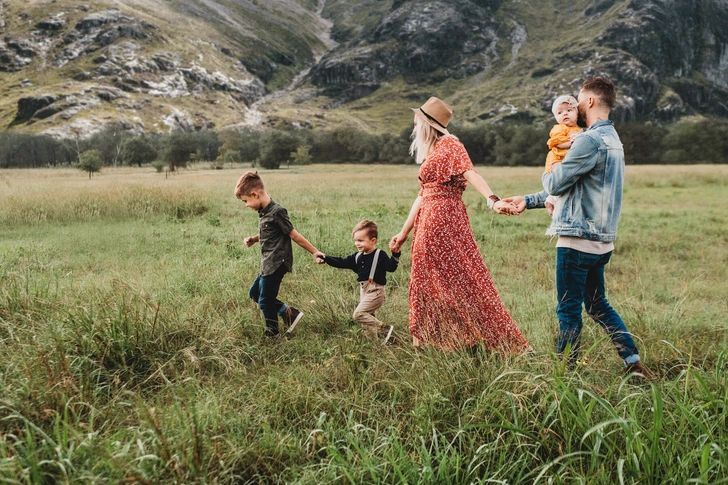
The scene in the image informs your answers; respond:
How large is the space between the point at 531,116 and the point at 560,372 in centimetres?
17543

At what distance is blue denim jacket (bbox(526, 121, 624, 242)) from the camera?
130 inches

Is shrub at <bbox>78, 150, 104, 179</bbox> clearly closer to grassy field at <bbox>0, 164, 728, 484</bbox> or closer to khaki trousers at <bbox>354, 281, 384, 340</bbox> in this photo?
grassy field at <bbox>0, 164, 728, 484</bbox>

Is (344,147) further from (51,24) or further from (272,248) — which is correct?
(51,24)

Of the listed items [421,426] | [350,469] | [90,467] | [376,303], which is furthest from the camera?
[376,303]

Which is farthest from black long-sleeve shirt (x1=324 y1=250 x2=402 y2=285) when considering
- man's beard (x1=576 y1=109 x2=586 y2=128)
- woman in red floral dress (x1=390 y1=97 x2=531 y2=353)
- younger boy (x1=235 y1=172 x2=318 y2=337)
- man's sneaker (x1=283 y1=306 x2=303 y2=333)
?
man's beard (x1=576 y1=109 x2=586 y2=128)

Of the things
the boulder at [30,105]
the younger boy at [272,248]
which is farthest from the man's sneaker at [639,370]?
the boulder at [30,105]

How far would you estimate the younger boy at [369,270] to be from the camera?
438 centimetres

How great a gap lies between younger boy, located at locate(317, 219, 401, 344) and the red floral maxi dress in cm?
48

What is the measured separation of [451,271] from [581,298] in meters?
1.12

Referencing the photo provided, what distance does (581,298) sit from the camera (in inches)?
142

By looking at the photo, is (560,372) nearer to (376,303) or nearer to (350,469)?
(350,469)

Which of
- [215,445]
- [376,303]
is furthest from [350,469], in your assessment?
[376,303]

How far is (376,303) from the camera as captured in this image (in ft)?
14.5

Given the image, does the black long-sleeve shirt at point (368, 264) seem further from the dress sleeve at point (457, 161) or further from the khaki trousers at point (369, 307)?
the dress sleeve at point (457, 161)
